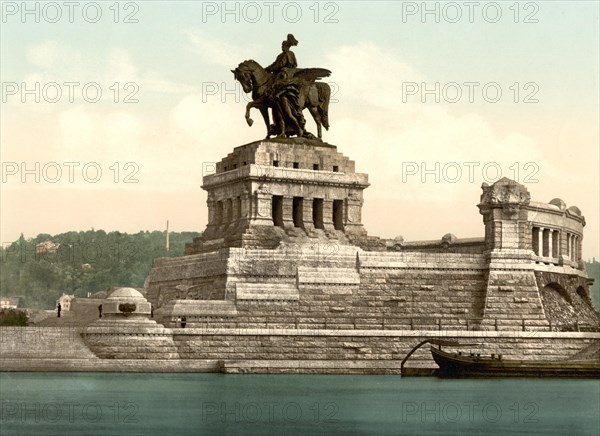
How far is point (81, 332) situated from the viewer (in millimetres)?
82750

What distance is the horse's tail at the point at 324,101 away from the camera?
95425mm

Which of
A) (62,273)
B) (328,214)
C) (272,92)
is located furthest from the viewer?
(62,273)

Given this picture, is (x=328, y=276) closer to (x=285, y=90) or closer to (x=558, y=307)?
(x=285, y=90)

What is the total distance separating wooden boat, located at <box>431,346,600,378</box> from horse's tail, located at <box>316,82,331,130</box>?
16.7 m

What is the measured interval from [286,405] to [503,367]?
19367 millimetres

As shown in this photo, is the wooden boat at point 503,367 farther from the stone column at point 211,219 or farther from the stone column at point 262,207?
the stone column at point 211,219

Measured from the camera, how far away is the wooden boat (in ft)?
271

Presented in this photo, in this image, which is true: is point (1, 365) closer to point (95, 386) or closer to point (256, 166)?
point (95, 386)

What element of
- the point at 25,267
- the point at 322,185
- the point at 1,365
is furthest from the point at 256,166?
the point at 25,267

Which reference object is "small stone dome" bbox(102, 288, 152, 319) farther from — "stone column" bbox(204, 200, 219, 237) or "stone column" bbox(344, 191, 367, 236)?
"stone column" bbox(344, 191, 367, 236)

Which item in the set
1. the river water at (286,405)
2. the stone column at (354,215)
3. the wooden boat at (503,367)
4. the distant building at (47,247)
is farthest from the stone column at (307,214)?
the distant building at (47,247)

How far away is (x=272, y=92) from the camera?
308 ft

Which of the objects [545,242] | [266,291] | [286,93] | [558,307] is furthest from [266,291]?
[545,242]

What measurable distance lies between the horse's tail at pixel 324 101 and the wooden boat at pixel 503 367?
16.7 metres
